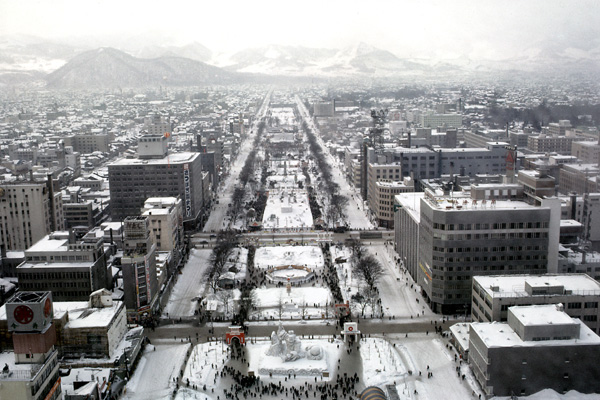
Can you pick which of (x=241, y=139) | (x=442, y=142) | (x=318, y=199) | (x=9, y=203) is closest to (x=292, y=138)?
(x=241, y=139)

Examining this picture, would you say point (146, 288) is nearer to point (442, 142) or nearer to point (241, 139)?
point (442, 142)

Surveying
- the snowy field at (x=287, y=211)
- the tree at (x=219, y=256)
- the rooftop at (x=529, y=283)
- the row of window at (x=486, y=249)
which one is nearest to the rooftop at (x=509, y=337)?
the rooftop at (x=529, y=283)

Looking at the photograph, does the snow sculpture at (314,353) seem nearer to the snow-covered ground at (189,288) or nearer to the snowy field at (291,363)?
the snowy field at (291,363)

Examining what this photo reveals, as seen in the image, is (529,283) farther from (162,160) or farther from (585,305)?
(162,160)

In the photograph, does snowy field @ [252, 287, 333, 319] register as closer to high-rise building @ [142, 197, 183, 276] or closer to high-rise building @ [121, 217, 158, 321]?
high-rise building @ [121, 217, 158, 321]

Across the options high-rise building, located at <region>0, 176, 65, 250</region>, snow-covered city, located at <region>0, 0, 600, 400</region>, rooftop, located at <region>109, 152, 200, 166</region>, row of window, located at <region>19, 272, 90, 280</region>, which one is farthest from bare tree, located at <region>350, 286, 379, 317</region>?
high-rise building, located at <region>0, 176, 65, 250</region>

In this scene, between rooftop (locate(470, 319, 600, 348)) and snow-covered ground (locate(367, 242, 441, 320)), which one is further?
snow-covered ground (locate(367, 242, 441, 320))

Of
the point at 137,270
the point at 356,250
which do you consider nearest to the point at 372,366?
the point at 137,270
